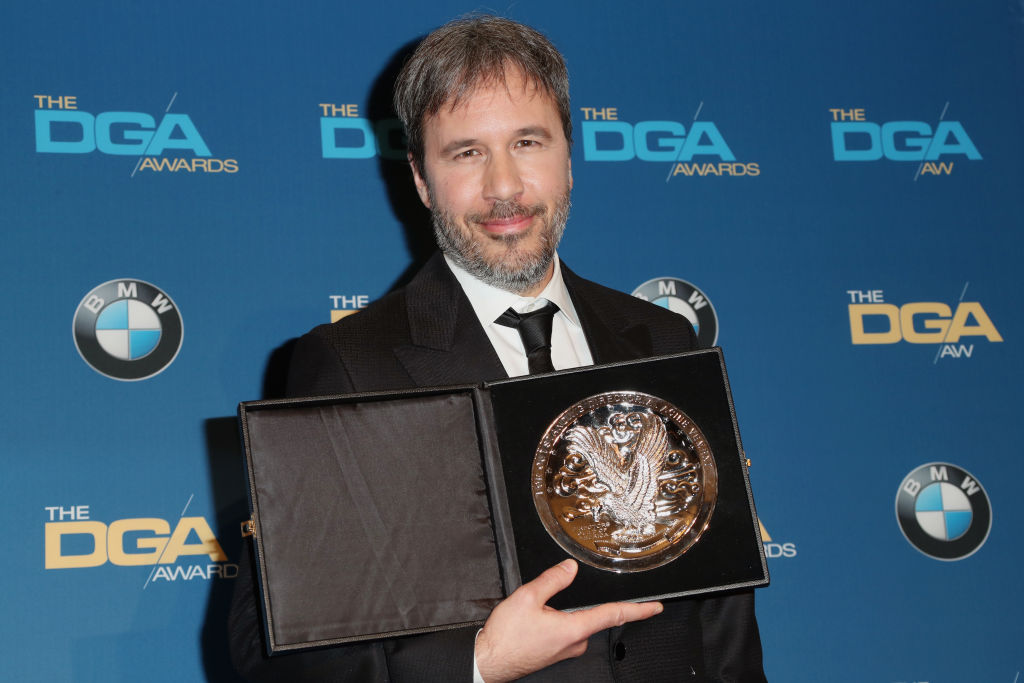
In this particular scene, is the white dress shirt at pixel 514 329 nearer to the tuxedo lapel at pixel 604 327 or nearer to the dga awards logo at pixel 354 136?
the tuxedo lapel at pixel 604 327

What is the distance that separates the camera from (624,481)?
1462 millimetres

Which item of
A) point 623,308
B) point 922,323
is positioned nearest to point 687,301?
point 922,323

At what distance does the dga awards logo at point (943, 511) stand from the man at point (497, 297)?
1.12 meters

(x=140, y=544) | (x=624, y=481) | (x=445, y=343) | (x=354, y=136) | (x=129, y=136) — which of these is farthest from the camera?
(x=354, y=136)

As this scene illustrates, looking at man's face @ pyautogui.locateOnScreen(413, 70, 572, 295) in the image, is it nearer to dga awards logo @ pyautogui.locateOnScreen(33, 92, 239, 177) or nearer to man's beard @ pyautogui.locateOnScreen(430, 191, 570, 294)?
man's beard @ pyautogui.locateOnScreen(430, 191, 570, 294)

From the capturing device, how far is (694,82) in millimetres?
2787

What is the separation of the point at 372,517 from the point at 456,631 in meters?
0.19

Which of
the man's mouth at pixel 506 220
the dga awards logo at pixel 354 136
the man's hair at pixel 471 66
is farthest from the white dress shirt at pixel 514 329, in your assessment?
the dga awards logo at pixel 354 136

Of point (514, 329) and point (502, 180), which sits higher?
point (502, 180)

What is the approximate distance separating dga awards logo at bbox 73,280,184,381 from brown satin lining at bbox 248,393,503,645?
1.06 meters

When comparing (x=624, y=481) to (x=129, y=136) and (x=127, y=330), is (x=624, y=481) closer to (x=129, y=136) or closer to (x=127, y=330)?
(x=127, y=330)

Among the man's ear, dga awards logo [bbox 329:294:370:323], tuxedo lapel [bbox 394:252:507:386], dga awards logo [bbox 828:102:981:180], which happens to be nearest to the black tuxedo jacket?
tuxedo lapel [bbox 394:252:507:386]

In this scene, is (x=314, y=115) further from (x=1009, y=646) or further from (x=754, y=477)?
(x=1009, y=646)

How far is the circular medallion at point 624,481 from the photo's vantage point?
141 cm
